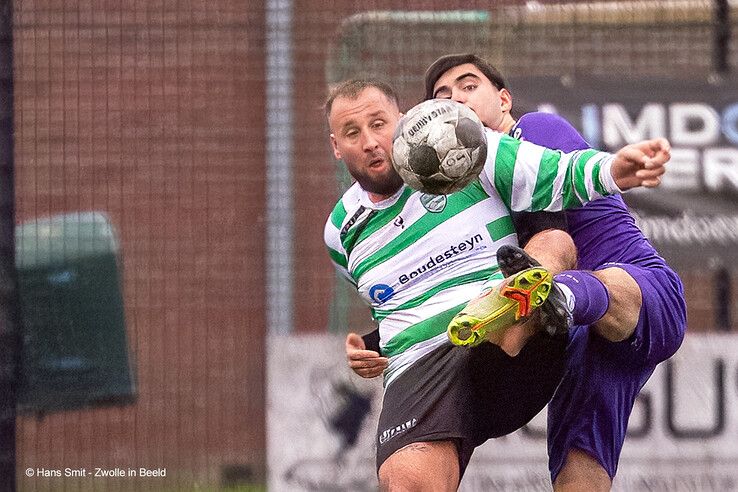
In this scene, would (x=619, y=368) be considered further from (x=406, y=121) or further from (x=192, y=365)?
(x=192, y=365)

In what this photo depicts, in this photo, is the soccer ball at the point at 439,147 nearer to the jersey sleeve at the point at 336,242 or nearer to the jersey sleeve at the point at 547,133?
the jersey sleeve at the point at 547,133

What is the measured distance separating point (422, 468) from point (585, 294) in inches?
28.7

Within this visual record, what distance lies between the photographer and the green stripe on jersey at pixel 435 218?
4754mm

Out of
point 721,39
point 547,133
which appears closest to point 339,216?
point 547,133

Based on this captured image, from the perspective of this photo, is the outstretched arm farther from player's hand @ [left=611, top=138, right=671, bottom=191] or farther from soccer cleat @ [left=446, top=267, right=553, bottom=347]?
soccer cleat @ [left=446, top=267, right=553, bottom=347]

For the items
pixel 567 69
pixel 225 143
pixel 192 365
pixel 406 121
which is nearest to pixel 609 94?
→ pixel 567 69

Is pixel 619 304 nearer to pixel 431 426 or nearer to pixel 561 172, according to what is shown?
pixel 561 172

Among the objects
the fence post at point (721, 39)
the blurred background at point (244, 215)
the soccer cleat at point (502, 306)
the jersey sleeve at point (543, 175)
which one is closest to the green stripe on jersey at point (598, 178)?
the jersey sleeve at point (543, 175)

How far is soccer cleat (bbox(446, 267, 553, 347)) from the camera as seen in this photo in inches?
164

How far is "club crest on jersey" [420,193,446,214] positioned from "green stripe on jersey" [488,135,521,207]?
0.69ft

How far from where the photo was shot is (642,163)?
426 centimetres

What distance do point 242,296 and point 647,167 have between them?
3323 millimetres

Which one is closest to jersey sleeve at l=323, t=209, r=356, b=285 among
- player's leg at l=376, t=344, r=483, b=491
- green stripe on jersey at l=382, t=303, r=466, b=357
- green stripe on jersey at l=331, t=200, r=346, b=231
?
green stripe on jersey at l=331, t=200, r=346, b=231

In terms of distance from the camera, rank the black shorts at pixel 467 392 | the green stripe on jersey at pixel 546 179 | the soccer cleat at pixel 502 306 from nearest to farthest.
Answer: the soccer cleat at pixel 502 306 < the green stripe on jersey at pixel 546 179 < the black shorts at pixel 467 392
